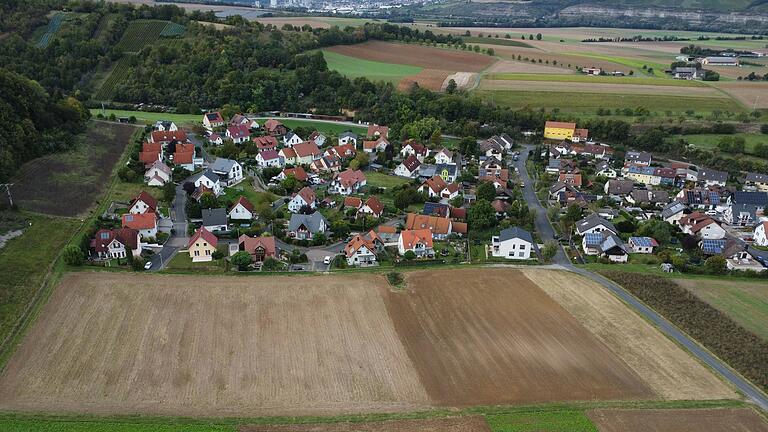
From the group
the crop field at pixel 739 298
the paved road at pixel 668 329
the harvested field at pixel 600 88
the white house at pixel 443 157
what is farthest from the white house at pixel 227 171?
the harvested field at pixel 600 88

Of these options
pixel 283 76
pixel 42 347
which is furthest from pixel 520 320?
pixel 283 76

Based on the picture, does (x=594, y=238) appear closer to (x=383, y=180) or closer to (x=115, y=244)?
(x=383, y=180)

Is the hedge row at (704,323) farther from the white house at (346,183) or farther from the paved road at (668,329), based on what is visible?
the white house at (346,183)

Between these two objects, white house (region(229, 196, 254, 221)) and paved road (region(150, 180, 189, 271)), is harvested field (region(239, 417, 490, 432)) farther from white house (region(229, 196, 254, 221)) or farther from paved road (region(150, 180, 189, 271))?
white house (region(229, 196, 254, 221))

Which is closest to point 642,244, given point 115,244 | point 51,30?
point 115,244

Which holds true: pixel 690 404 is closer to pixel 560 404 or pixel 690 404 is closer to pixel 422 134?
pixel 560 404
